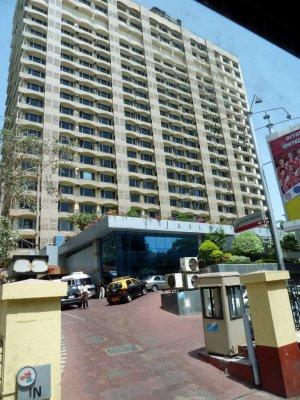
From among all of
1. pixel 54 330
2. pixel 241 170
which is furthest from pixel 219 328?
pixel 241 170

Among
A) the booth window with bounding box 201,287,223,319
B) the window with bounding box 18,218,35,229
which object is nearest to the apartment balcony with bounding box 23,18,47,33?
the window with bounding box 18,218,35,229

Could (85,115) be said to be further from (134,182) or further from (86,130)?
(134,182)

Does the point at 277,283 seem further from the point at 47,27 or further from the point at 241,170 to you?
the point at 241,170

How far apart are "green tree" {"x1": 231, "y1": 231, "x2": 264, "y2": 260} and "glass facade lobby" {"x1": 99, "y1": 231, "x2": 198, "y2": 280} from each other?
9774 millimetres

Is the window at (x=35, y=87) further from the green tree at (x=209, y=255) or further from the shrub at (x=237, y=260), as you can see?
the shrub at (x=237, y=260)

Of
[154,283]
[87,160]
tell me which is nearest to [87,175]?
[87,160]

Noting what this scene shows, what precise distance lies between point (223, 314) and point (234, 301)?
54cm

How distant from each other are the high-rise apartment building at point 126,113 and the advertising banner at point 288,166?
32.6 metres

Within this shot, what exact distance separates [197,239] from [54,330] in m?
36.1

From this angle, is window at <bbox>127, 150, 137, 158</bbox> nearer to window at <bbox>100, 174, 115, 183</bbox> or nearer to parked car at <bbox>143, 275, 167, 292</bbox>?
window at <bbox>100, 174, 115, 183</bbox>

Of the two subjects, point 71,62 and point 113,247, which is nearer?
point 113,247

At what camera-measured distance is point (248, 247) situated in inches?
1153

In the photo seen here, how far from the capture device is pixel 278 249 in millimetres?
17703

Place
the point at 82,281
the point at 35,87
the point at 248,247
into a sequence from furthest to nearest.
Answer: the point at 35,87
the point at 82,281
the point at 248,247
